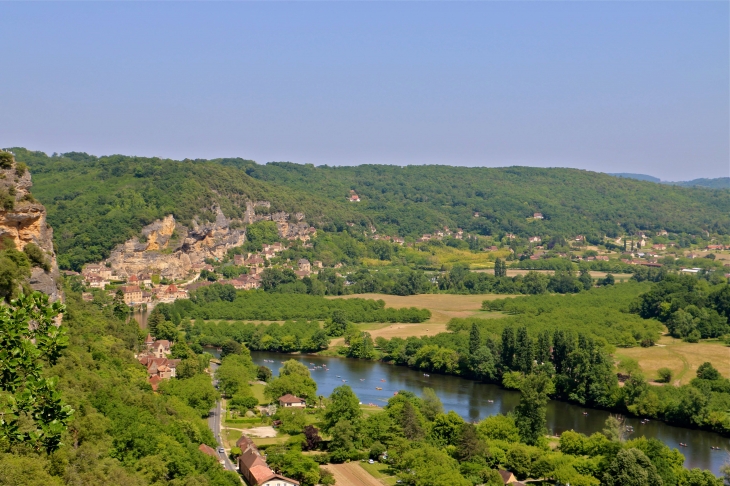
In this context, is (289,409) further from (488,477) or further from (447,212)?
(447,212)

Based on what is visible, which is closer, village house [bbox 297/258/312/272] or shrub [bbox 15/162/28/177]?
shrub [bbox 15/162/28/177]

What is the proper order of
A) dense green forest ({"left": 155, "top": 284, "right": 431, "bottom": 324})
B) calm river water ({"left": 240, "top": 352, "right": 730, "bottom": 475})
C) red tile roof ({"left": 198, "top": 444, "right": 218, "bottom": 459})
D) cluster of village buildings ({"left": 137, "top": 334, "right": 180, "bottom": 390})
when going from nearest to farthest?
red tile roof ({"left": 198, "top": 444, "right": 218, "bottom": 459}), calm river water ({"left": 240, "top": 352, "right": 730, "bottom": 475}), cluster of village buildings ({"left": 137, "top": 334, "right": 180, "bottom": 390}), dense green forest ({"left": 155, "top": 284, "right": 431, "bottom": 324})

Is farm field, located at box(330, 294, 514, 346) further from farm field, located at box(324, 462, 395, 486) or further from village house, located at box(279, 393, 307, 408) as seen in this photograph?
farm field, located at box(324, 462, 395, 486)

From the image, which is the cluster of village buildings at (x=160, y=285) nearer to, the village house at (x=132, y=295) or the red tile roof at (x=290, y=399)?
the village house at (x=132, y=295)

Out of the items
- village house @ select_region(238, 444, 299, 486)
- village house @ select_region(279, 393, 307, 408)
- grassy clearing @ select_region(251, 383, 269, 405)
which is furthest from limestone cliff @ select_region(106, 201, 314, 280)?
village house @ select_region(238, 444, 299, 486)

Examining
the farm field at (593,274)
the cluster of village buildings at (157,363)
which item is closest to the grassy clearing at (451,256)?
the farm field at (593,274)

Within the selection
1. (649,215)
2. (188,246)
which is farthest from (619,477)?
(649,215)

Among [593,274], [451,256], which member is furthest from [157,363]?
[451,256]
